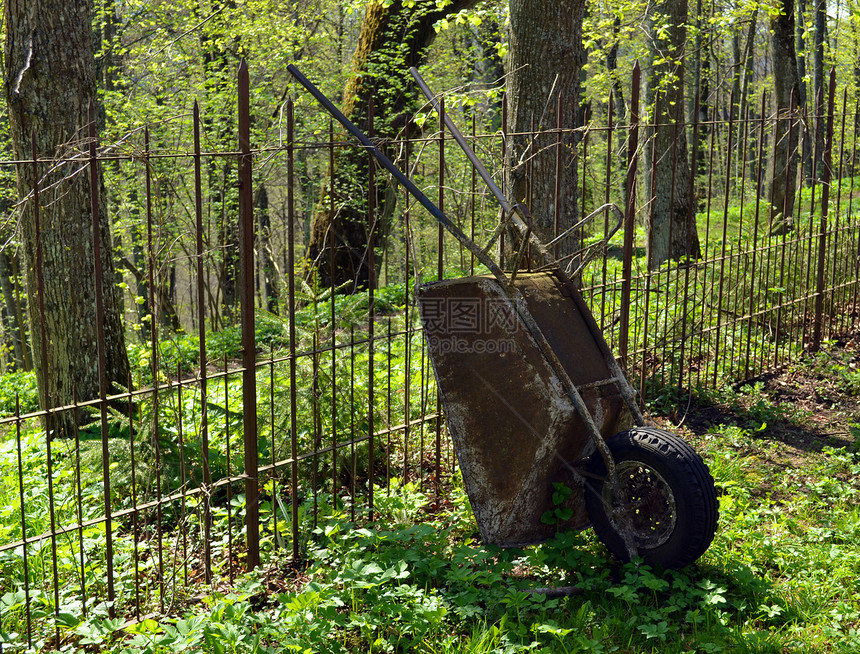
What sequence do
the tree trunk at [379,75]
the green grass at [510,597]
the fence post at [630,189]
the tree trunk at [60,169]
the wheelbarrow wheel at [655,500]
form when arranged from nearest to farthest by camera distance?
the green grass at [510,597] → the wheelbarrow wheel at [655,500] → the fence post at [630,189] → the tree trunk at [60,169] → the tree trunk at [379,75]

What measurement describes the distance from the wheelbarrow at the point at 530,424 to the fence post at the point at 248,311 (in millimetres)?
411

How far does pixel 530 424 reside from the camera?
3562mm

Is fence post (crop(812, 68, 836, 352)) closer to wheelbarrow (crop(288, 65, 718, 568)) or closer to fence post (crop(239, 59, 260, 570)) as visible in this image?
wheelbarrow (crop(288, 65, 718, 568))

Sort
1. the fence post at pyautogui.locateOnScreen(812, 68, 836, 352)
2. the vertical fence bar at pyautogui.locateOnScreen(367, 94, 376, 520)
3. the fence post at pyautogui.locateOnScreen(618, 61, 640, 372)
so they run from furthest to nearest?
the fence post at pyautogui.locateOnScreen(812, 68, 836, 352), the fence post at pyautogui.locateOnScreen(618, 61, 640, 372), the vertical fence bar at pyautogui.locateOnScreen(367, 94, 376, 520)

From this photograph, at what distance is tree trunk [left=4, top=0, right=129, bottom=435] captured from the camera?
5.47m

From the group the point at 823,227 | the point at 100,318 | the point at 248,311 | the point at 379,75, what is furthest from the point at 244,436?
the point at 379,75

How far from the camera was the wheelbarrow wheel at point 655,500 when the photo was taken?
3.36 metres

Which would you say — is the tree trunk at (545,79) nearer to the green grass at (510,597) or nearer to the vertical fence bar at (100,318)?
the green grass at (510,597)

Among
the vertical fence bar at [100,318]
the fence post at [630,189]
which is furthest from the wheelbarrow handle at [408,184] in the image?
the fence post at [630,189]

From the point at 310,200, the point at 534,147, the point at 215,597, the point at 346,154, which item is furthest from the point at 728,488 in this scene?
the point at 310,200

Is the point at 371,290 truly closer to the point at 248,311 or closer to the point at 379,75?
the point at 248,311

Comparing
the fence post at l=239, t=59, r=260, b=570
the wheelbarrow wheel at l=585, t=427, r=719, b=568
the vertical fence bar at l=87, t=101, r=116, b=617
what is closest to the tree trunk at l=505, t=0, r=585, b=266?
the wheelbarrow wheel at l=585, t=427, r=719, b=568

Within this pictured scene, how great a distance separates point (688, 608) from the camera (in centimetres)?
333

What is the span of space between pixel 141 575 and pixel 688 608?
2.66 m
